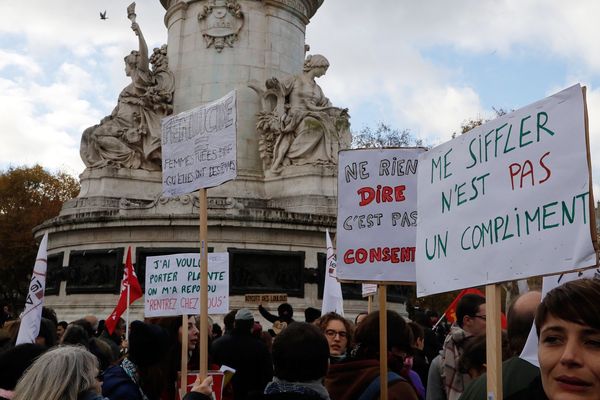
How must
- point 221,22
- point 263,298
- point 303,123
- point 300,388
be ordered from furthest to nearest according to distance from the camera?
point 221,22, point 303,123, point 263,298, point 300,388

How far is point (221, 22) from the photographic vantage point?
22.5 metres

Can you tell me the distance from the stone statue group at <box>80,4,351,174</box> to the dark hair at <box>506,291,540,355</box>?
54.9 feet

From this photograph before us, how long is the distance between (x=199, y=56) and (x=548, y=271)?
20122mm

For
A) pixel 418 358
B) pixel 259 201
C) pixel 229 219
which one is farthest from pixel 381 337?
pixel 259 201

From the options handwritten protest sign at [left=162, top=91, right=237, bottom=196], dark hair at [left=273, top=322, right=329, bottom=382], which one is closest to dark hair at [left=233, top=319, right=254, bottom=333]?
handwritten protest sign at [left=162, top=91, right=237, bottom=196]

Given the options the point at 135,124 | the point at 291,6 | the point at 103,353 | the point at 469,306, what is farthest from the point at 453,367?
the point at 291,6

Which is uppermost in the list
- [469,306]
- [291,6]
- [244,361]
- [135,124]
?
[291,6]

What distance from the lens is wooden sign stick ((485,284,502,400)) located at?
3420 mm

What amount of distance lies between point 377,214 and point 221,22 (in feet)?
57.6

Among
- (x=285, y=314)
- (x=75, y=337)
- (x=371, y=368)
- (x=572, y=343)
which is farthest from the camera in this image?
(x=285, y=314)

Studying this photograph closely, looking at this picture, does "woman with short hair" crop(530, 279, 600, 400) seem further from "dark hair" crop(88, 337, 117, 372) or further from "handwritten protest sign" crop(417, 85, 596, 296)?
"dark hair" crop(88, 337, 117, 372)

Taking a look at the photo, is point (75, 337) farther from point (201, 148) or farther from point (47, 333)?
point (201, 148)

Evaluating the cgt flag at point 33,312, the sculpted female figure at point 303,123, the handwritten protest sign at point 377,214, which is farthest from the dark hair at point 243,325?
the sculpted female figure at point 303,123

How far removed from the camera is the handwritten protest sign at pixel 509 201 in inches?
140
